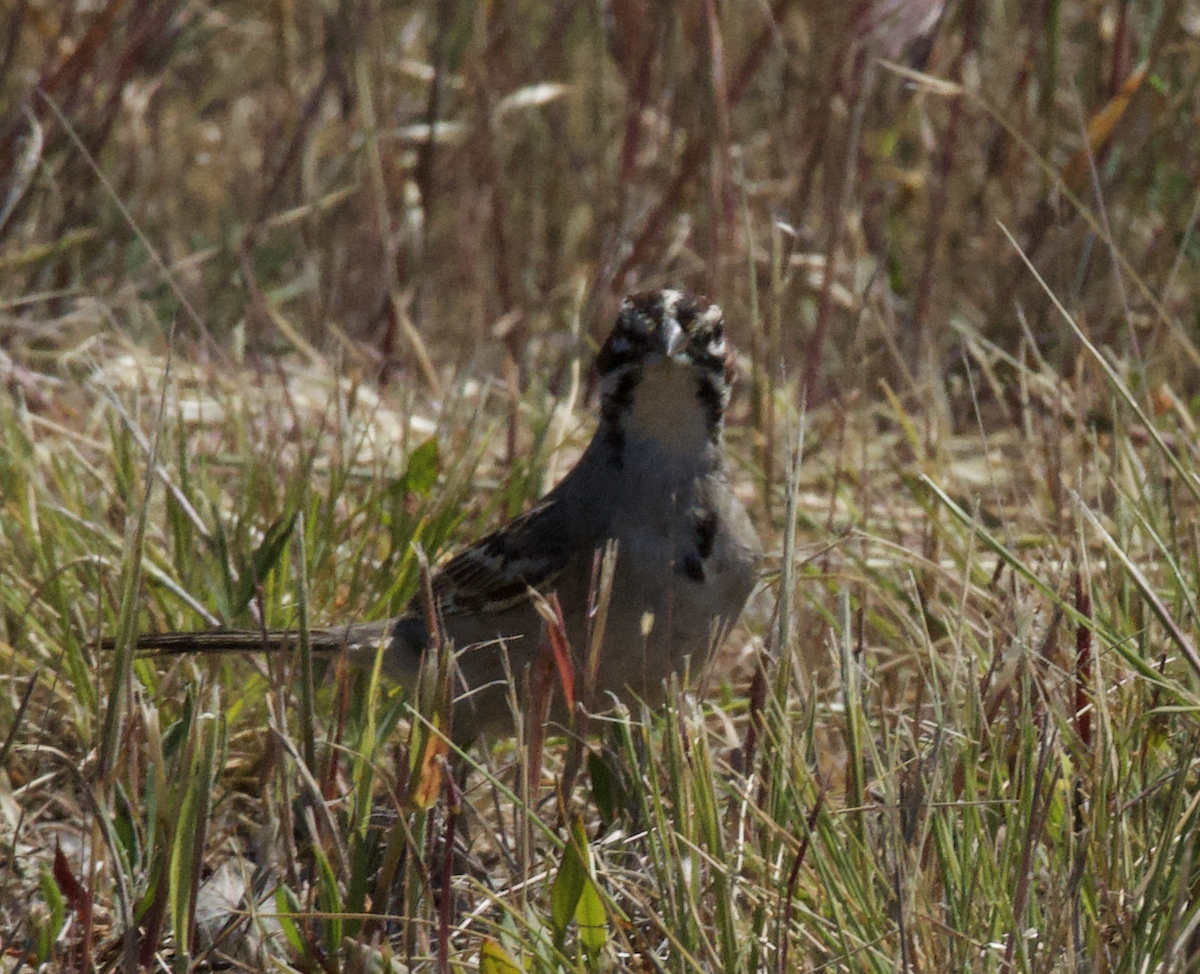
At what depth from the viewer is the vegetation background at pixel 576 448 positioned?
2.11 metres

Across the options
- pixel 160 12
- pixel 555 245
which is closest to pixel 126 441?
pixel 160 12

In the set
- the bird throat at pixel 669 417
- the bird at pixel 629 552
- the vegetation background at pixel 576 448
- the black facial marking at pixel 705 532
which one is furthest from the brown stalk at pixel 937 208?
the black facial marking at pixel 705 532

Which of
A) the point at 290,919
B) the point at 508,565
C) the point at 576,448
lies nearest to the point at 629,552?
the point at 508,565

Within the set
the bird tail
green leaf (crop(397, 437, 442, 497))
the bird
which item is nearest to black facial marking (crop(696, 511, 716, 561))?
the bird

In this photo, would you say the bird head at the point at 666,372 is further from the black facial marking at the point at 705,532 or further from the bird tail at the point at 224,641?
the bird tail at the point at 224,641

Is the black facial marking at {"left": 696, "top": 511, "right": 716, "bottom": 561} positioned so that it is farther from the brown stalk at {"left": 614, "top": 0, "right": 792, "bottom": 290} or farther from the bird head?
the brown stalk at {"left": 614, "top": 0, "right": 792, "bottom": 290}

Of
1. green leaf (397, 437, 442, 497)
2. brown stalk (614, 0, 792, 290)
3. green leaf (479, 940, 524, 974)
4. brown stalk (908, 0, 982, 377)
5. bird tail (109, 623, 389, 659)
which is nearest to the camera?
green leaf (479, 940, 524, 974)

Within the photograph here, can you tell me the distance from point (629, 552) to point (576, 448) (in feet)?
3.92

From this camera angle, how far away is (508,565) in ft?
10.6

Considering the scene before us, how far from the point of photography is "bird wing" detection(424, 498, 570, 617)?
10.4 feet

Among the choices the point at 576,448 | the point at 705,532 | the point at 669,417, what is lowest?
the point at 576,448

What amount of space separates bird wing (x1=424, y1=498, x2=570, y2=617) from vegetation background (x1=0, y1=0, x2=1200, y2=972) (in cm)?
10

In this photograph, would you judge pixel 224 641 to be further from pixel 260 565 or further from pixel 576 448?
pixel 576 448

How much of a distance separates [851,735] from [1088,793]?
0.36 meters
